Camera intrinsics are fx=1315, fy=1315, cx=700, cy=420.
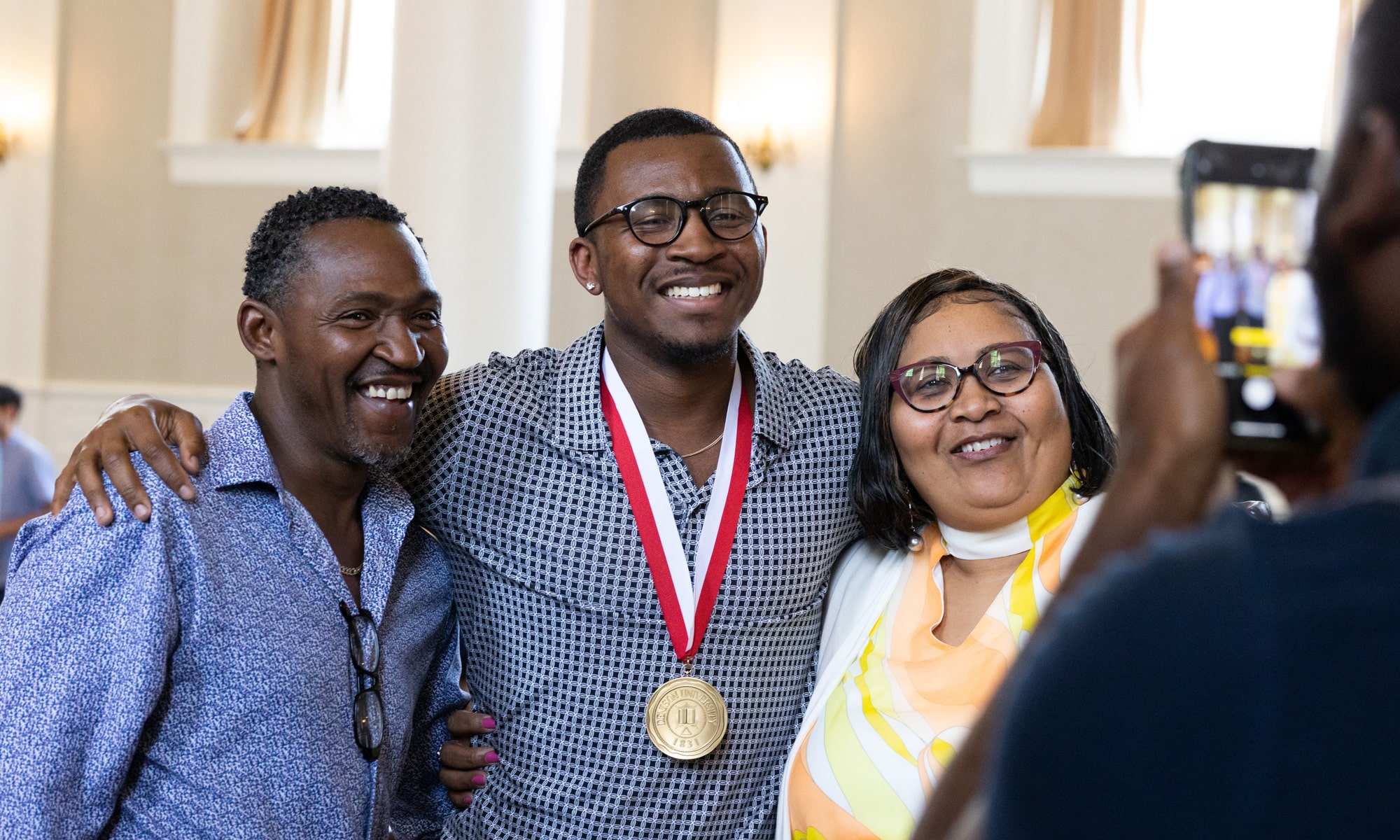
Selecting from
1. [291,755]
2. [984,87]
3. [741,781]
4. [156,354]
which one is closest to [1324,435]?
[291,755]

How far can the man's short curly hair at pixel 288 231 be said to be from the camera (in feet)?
7.13

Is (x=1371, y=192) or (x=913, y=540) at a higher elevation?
(x=1371, y=192)

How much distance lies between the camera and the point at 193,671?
74.6 inches

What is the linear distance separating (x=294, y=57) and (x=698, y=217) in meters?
7.79

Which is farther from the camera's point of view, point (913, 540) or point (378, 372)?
point (913, 540)

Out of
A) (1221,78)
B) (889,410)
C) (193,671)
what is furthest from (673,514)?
(1221,78)

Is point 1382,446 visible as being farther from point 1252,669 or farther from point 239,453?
point 239,453

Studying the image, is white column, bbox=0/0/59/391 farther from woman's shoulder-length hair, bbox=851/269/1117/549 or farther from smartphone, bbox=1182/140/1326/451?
smartphone, bbox=1182/140/1326/451

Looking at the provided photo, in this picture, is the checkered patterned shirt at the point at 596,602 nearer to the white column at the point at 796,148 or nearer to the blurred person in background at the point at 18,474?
the blurred person in background at the point at 18,474

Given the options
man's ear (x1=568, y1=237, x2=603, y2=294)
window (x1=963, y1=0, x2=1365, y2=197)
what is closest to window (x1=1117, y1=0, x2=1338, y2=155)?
window (x1=963, y1=0, x2=1365, y2=197)

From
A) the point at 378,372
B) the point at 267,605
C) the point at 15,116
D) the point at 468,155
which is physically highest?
the point at 15,116

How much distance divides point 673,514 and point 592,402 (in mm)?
270

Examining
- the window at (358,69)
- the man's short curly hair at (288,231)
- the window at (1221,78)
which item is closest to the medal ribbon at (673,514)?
the man's short curly hair at (288,231)

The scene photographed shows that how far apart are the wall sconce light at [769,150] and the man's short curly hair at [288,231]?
6.06 m
